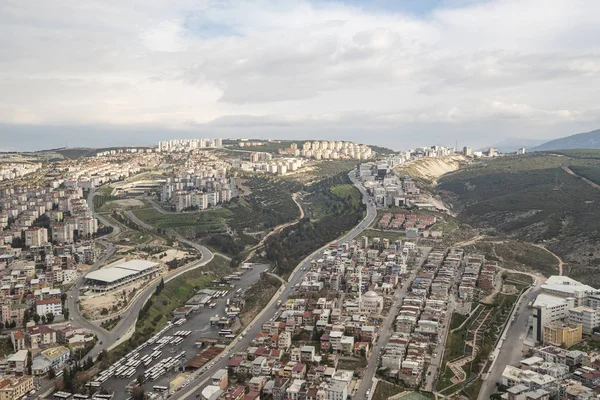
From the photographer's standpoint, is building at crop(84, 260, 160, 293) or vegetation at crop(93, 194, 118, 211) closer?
building at crop(84, 260, 160, 293)

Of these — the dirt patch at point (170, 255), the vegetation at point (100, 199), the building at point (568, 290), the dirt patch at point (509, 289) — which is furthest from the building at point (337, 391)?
the vegetation at point (100, 199)

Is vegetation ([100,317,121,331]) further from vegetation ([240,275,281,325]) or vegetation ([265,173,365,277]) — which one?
vegetation ([265,173,365,277])

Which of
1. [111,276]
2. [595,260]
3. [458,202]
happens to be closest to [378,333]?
[111,276]

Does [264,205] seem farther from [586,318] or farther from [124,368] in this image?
[586,318]

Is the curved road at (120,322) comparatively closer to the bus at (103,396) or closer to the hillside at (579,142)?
the bus at (103,396)

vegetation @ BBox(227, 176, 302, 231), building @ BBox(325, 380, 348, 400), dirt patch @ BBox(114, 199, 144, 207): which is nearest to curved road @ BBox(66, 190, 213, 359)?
building @ BBox(325, 380, 348, 400)

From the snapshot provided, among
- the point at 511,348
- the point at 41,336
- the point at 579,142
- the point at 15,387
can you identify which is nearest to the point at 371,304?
the point at 511,348

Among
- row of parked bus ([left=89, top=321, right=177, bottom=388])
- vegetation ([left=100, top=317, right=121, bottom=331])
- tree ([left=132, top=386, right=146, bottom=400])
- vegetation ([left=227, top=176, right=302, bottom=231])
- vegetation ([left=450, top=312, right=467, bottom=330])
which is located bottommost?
row of parked bus ([left=89, top=321, right=177, bottom=388])
